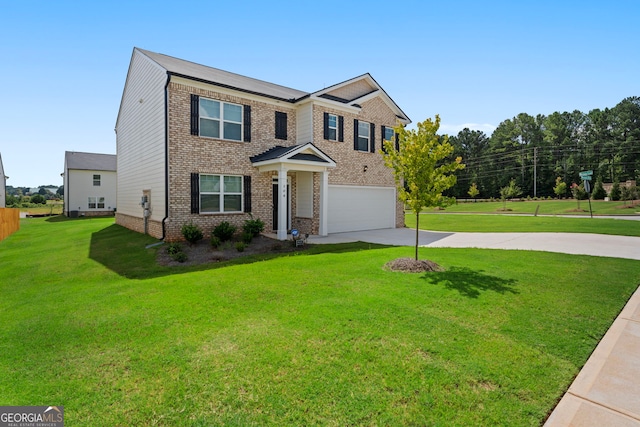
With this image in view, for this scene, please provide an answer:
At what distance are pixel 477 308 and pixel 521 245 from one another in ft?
24.0

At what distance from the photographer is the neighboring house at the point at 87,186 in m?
33.2

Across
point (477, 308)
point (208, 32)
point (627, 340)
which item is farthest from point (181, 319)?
point (208, 32)

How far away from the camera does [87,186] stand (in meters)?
34.1

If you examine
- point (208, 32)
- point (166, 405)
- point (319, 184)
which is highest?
point (208, 32)

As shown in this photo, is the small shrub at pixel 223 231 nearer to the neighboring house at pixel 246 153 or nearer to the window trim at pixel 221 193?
the neighboring house at pixel 246 153

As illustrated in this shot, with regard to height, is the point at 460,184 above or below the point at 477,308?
above

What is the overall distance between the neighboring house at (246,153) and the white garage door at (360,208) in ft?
0.19

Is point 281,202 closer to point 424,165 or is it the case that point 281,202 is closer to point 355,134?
point 355,134

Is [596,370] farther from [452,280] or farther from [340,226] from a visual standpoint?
[340,226]

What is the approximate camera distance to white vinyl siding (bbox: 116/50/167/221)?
1271cm

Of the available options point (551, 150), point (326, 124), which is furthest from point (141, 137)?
point (551, 150)

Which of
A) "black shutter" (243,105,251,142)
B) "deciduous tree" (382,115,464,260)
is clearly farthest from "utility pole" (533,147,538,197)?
"deciduous tree" (382,115,464,260)

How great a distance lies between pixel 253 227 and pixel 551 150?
69.7 m

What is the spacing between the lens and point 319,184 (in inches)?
588
